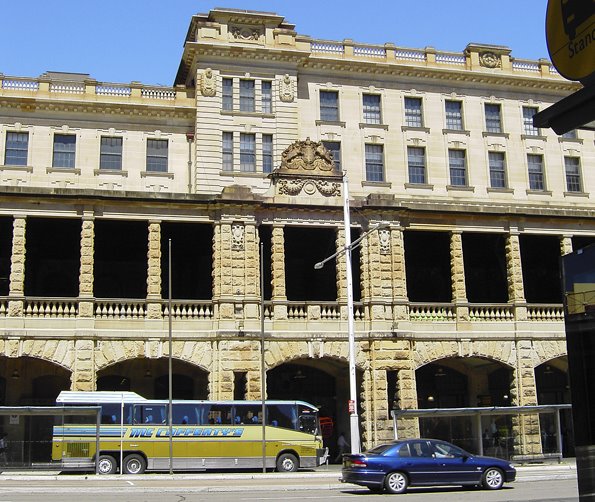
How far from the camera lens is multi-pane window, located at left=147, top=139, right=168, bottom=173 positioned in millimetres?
40500

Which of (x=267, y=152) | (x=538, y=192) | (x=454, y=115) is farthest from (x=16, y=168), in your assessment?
(x=538, y=192)

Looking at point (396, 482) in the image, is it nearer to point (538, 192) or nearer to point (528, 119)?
point (538, 192)

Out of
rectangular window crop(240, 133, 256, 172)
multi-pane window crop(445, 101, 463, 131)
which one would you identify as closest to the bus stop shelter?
rectangular window crop(240, 133, 256, 172)

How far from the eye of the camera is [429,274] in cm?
4241

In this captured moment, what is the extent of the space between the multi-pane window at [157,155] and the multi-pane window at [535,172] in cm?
1932

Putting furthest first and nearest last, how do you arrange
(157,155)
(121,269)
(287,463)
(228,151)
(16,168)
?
(157,155), (121,269), (228,151), (16,168), (287,463)

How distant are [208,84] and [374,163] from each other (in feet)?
30.5

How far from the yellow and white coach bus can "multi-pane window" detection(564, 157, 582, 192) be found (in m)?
21.6

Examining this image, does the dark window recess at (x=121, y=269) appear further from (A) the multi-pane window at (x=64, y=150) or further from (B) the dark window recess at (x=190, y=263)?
(A) the multi-pane window at (x=64, y=150)

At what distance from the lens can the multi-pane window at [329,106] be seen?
41656mm

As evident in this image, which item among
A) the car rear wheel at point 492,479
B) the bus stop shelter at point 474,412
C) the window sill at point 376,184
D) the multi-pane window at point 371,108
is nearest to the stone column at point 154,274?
the bus stop shelter at point 474,412

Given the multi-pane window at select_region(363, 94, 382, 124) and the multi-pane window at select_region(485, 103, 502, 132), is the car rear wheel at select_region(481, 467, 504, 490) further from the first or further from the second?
the multi-pane window at select_region(485, 103, 502, 132)

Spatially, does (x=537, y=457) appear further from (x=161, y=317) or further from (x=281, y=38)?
(x=281, y=38)

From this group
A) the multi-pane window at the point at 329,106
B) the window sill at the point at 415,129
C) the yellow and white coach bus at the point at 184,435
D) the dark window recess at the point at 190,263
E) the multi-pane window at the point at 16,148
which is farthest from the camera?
the window sill at the point at 415,129
